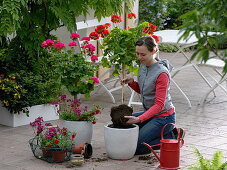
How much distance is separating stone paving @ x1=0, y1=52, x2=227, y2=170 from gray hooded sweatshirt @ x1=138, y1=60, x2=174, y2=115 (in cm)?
57

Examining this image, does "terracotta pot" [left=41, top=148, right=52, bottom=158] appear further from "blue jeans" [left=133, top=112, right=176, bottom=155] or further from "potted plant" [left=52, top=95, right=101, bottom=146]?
"blue jeans" [left=133, top=112, right=176, bottom=155]

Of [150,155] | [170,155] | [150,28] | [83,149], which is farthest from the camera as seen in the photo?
[150,28]

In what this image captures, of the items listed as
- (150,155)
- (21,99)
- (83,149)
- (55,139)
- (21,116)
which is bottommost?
(150,155)

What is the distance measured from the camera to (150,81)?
5.35m

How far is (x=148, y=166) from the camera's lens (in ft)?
16.7

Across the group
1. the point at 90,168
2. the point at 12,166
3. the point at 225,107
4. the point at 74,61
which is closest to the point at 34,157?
the point at 12,166

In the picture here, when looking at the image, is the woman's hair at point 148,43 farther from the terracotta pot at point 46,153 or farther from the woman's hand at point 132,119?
the terracotta pot at point 46,153

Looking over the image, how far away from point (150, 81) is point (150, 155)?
792 mm

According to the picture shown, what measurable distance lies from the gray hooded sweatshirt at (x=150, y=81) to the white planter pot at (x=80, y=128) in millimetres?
664

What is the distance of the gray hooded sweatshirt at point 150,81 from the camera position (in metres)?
5.33

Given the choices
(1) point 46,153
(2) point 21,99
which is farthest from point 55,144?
(2) point 21,99

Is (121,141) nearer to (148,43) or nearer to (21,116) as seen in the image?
(148,43)

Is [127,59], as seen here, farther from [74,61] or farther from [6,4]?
[6,4]

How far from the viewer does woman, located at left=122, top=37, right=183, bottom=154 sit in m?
5.21
